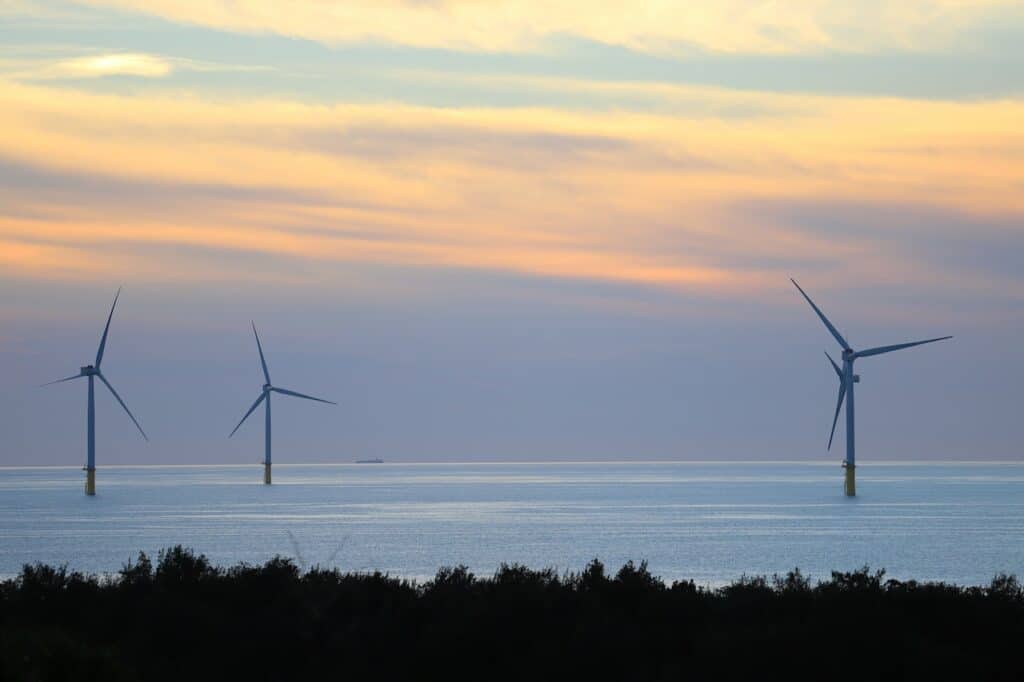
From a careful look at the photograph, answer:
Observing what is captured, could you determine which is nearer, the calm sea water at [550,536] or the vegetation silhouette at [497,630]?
the vegetation silhouette at [497,630]

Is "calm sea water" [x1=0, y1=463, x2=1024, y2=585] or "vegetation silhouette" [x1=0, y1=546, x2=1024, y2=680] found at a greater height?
"vegetation silhouette" [x1=0, y1=546, x2=1024, y2=680]

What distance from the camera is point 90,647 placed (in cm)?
2605

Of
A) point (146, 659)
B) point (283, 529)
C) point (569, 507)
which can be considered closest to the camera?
point (146, 659)

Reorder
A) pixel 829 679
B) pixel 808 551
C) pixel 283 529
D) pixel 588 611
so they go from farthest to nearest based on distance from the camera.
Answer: pixel 283 529 < pixel 808 551 < pixel 588 611 < pixel 829 679

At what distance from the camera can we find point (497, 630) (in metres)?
28.8

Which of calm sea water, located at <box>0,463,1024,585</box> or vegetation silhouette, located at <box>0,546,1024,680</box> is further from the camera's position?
calm sea water, located at <box>0,463,1024,585</box>

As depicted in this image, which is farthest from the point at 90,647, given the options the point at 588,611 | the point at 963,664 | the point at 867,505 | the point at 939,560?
the point at 867,505

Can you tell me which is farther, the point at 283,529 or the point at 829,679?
the point at 283,529

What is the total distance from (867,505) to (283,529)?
92157 mm

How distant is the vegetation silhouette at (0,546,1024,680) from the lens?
25.7 meters

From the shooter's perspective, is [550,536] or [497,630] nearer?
[497,630]

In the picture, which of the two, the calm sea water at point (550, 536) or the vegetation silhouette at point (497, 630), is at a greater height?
the vegetation silhouette at point (497, 630)

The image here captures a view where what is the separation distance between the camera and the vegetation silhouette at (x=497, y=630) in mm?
25656

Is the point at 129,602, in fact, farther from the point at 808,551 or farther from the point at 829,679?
the point at 808,551
